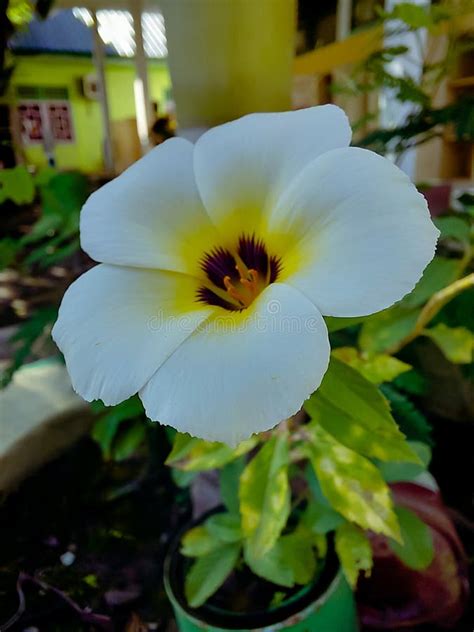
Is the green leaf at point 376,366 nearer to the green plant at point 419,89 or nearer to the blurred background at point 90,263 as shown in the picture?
the blurred background at point 90,263

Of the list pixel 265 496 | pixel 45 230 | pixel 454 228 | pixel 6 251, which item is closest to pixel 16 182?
pixel 6 251

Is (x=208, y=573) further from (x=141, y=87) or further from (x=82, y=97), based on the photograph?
(x=82, y=97)

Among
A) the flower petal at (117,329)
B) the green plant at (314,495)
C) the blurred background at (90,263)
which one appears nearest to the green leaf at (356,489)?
the green plant at (314,495)

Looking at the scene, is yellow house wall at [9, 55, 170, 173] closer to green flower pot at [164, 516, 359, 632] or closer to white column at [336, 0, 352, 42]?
white column at [336, 0, 352, 42]

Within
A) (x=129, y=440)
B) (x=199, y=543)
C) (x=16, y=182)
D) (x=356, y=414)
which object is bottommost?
(x=129, y=440)

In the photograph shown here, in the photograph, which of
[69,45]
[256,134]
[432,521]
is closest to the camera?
[256,134]

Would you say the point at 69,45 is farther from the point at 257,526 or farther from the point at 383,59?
the point at 257,526

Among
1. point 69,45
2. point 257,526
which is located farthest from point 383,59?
point 257,526
